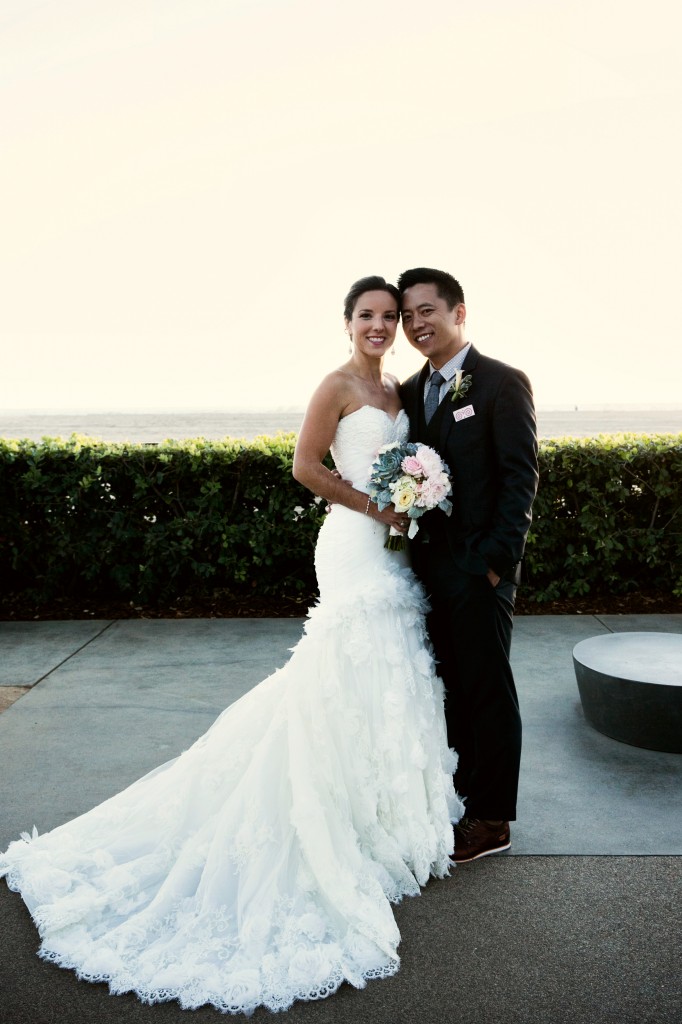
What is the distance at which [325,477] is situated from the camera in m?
3.67

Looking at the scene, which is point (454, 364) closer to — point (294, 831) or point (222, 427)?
point (294, 831)

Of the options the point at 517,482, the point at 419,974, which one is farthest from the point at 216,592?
the point at 419,974

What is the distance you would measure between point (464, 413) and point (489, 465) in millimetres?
236

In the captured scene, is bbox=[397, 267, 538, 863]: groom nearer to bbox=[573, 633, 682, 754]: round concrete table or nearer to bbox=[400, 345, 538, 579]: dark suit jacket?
bbox=[400, 345, 538, 579]: dark suit jacket

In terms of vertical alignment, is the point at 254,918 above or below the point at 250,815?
below

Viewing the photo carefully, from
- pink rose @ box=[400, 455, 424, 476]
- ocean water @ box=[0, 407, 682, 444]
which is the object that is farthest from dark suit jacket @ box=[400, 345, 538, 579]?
ocean water @ box=[0, 407, 682, 444]

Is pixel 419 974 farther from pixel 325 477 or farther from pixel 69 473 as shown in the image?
pixel 69 473

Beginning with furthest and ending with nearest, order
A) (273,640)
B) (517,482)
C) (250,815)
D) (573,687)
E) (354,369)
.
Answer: (273,640)
(573,687)
(354,369)
(517,482)
(250,815)

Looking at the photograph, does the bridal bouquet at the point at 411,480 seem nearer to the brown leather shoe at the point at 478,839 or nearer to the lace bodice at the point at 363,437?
the lace bodice at the point at 363,437

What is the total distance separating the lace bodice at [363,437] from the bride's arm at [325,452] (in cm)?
4

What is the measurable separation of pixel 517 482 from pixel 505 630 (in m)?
0.63

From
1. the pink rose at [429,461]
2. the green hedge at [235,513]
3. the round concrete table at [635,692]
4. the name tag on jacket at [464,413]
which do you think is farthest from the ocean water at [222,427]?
the pink rose at [429,461]

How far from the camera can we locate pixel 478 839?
3.52m

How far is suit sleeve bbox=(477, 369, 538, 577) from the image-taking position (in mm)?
3451
